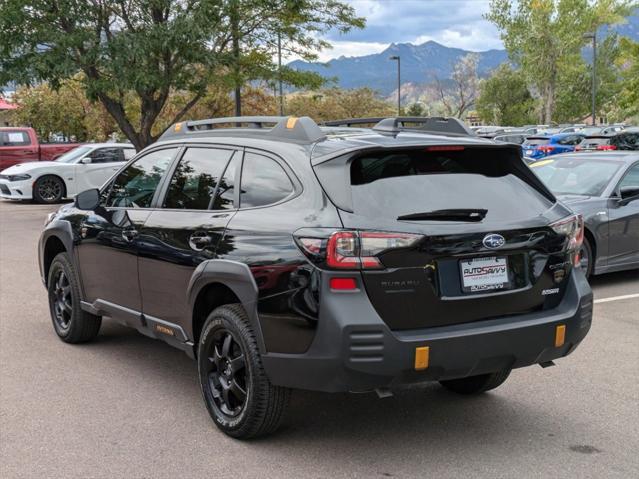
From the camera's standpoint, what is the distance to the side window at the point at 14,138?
23.6 m

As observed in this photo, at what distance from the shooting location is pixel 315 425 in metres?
4.41

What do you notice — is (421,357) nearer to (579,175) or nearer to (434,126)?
(434,126)

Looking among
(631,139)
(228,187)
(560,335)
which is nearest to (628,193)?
(560,335)

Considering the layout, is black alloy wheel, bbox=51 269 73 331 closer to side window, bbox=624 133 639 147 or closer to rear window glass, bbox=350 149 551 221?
rear window glass, bbox=350 149 551 221

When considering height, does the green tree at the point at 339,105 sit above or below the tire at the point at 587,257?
above

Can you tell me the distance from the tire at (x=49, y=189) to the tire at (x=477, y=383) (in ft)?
56.0

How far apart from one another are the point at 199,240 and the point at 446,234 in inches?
59.4

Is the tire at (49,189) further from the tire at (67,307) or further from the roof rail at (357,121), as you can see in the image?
the roof rail at (357,121)

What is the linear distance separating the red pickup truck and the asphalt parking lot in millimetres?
18845

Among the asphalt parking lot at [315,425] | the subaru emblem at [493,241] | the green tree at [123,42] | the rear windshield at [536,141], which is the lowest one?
the rear windshield at [536,141]

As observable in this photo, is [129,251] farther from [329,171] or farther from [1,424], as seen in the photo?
[329,171]

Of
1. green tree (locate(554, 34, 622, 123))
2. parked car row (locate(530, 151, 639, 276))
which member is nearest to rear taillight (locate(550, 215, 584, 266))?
parked car row (locate(530, 151, 639, 276))

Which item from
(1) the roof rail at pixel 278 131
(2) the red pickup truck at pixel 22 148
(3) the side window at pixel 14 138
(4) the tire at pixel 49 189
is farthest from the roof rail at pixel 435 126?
(3) the side window at pixel 14 138

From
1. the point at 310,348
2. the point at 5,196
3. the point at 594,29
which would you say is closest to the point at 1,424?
the point at 310,348
